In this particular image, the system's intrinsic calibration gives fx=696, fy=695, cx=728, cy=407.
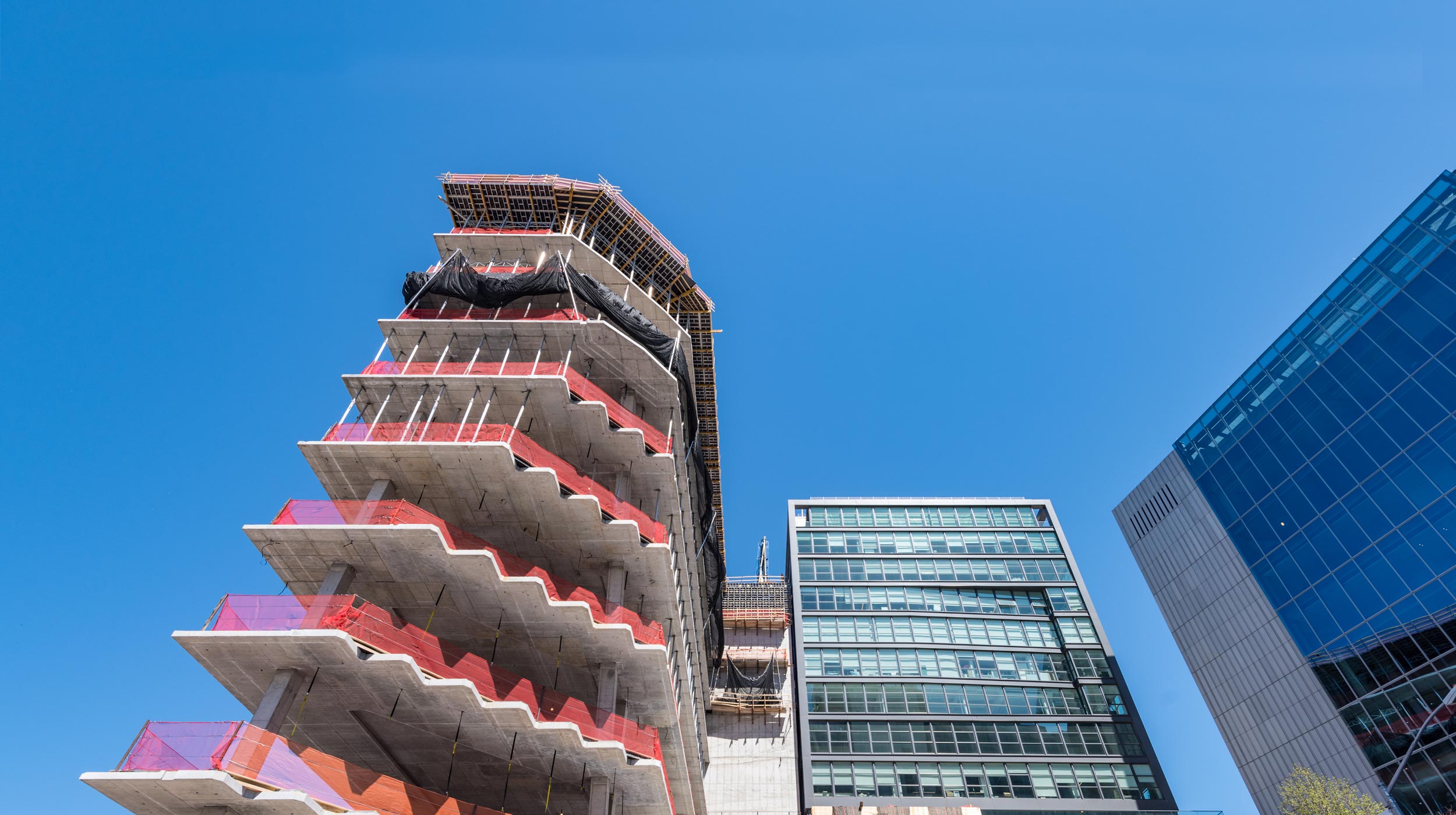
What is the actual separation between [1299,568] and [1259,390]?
10941 mm

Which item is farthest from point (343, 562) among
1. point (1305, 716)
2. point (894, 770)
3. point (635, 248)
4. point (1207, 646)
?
point (1207, 646)

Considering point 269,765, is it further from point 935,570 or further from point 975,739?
point 935,570

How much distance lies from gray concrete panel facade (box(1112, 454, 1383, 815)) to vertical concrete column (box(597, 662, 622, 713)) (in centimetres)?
3202

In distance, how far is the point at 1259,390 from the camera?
4081 cm

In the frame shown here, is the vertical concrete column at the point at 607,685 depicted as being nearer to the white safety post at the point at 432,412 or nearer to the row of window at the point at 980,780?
the white safety post at the point at 432,412

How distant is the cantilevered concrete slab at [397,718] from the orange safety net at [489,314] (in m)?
12.8

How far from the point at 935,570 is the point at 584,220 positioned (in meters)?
37.4

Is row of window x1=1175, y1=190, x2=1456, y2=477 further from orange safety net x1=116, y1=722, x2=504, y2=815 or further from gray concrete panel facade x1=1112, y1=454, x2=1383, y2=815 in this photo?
orange safety net x1=116, y1=722, x2=504, y2=815

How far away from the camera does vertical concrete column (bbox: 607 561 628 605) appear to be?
22375mm

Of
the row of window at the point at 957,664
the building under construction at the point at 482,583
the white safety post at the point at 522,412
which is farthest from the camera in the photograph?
the row of window at the point at 957,664

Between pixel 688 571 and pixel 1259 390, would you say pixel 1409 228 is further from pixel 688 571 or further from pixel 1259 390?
pixel 688 571

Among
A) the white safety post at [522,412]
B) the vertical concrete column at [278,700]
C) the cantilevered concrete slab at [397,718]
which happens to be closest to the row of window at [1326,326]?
the white safety post at [522,412]

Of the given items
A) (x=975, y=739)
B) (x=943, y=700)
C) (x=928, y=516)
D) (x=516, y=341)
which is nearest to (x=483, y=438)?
(x=516, y=341)

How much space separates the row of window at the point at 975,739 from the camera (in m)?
42.3
